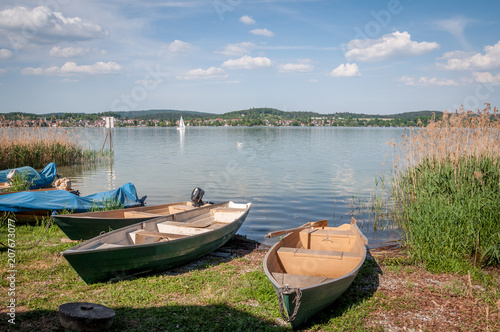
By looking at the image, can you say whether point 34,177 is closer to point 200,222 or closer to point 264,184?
point 200,222

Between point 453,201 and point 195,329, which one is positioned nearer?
point 195,329

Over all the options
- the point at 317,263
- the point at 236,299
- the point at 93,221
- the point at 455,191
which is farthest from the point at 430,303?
the point at 93,221

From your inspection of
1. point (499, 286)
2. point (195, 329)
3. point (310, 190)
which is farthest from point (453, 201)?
point (310, 190)

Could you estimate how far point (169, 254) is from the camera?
7.79 metres

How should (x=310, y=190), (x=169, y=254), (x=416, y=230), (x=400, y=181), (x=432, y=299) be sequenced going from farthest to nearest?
(x=310, y=190), (x=400, y=181), (x=416, y=230), (x=169, y=254), (x=432, y=299)

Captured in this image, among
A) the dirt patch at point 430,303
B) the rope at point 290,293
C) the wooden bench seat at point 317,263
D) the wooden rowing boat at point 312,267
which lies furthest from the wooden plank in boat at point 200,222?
the rope at point 290,293

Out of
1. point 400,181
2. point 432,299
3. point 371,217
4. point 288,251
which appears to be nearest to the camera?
point 432,299

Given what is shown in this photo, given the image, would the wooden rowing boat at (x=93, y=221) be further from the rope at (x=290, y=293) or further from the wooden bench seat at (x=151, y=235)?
the rope at (x=290, y=293)

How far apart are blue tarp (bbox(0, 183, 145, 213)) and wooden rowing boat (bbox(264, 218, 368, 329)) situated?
656 centimetres

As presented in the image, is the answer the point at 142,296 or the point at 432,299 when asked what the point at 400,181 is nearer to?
the point at 432,299

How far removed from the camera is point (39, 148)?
2512 cm

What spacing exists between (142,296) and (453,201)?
695cm

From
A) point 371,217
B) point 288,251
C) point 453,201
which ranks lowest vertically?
point 371,217

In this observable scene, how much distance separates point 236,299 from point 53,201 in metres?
7.37
